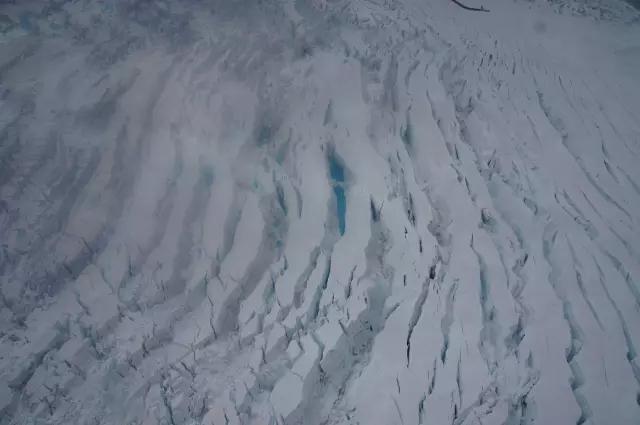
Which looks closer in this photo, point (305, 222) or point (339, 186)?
point (305, 222)

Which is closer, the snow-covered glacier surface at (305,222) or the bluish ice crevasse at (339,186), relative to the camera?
the snow-covered glacier surface at (305,222)

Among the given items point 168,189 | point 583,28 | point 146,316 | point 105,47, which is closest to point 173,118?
point 168,189

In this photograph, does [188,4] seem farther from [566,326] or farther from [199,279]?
[566,326]

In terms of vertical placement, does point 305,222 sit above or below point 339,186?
below

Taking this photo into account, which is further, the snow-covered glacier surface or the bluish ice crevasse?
the bluish ice crevasse
